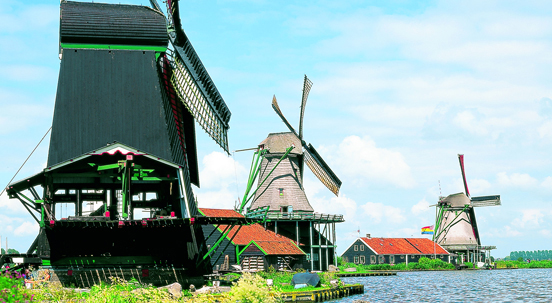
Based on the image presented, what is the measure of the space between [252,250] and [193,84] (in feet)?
74.5

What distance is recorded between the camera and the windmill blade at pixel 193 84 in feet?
97.0

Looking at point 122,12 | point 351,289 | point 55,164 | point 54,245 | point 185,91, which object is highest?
point 122,12

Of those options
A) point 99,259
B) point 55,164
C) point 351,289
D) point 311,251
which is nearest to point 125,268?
point 99,259

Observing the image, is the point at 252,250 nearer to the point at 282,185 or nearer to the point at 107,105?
the point at 282,185

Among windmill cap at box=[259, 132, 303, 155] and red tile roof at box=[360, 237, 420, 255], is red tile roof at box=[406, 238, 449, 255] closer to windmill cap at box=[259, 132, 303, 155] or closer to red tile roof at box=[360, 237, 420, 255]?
red tile roof at box=[360, 237, 420, 255]

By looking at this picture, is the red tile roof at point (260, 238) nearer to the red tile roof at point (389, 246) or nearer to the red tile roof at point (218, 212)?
the red tile roof at point (218, 212)

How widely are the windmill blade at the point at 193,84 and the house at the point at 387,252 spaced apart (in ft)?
163

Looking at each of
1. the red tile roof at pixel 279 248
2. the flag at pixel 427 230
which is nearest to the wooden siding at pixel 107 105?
the red tile roof at pixel 279 248

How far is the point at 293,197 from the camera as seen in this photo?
5538 centimetres

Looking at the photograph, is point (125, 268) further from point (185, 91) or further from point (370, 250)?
point (370, 250)

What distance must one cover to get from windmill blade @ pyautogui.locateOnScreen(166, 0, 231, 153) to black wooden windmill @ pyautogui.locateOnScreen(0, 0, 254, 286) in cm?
6

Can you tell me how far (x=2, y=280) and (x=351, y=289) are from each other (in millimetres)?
22113

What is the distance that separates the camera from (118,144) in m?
26.2

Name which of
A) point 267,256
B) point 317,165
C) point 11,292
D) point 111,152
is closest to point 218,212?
point 267,256
